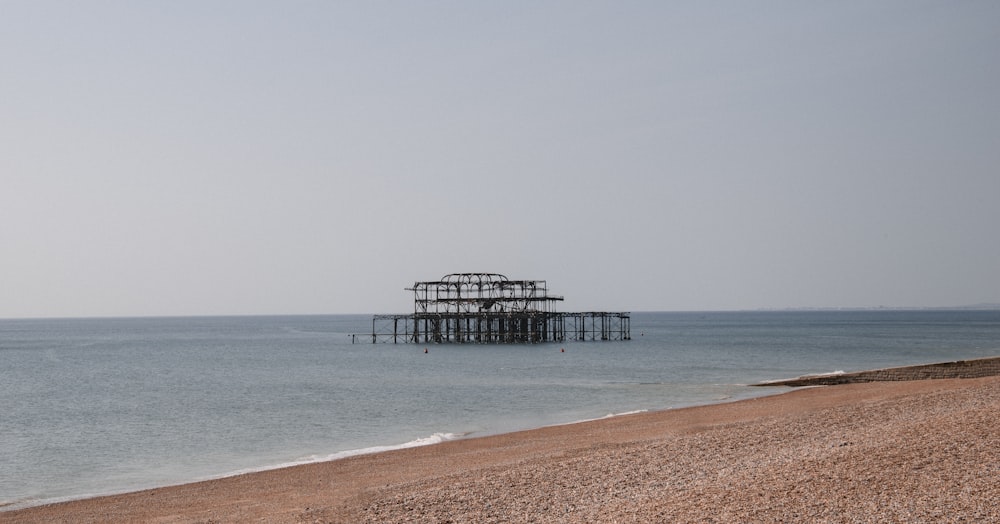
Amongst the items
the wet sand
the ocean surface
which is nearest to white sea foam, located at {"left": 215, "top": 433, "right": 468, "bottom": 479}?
the ocean surface

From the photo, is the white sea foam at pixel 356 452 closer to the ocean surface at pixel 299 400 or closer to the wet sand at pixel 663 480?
the ocean surface at pixel 299 400

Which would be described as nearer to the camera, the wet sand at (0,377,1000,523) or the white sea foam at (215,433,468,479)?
the wet sand at (0,377,1000,523)

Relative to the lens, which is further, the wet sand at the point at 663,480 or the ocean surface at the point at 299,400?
the ocean surface at the point at 299,400

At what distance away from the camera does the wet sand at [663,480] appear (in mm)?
9836

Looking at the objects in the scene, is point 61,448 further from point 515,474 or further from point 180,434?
point 515,474

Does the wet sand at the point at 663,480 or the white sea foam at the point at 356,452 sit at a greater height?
the wet sand at the point at 663,480

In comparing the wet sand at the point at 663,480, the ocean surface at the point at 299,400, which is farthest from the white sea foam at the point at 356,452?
the wet sand at the point at 663,480

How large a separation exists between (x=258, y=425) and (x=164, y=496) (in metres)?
11.6

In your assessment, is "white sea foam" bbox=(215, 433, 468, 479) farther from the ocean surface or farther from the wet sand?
the wet sand

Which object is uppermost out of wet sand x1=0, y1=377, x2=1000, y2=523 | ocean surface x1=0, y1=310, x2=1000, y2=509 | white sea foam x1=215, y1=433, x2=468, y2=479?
wet sand x1=0, y1=377, x2=1000, y2=523

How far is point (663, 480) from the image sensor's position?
12.2 m

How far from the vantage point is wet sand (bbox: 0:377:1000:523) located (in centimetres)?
984

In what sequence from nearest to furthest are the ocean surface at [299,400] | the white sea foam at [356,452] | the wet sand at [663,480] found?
the wet sand at [663,480] → the white sea foam at [356,452] → the ocean surface at [299,400]

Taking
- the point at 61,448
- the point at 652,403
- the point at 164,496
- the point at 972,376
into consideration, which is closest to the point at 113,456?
the point at 61,448
